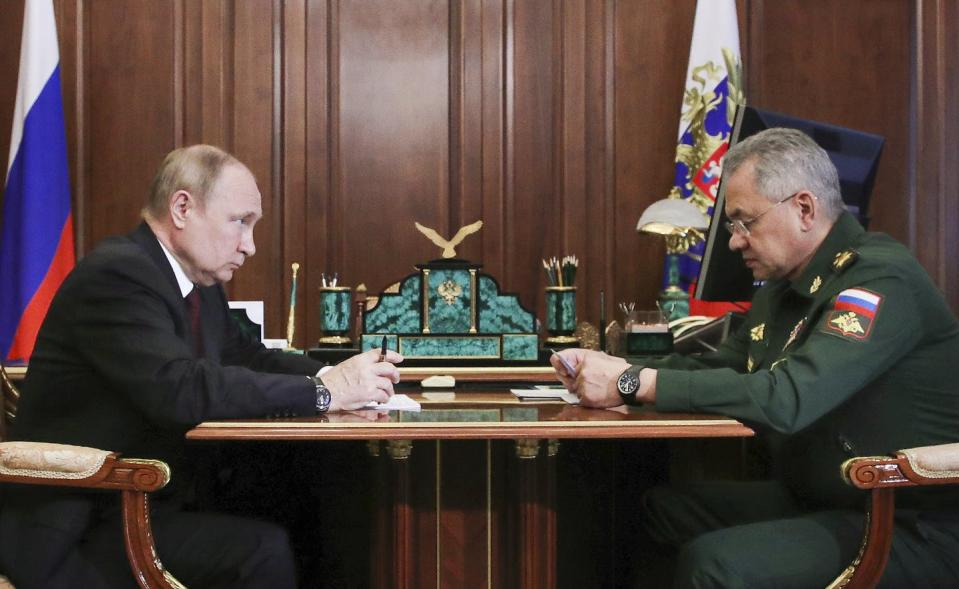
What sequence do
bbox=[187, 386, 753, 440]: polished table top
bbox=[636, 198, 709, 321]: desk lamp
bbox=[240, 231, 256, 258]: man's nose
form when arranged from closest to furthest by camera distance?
bbox=[187, 386, 753, 440]: polished table top → bbox=[240, 231, 256, 258]: man's nose → bbox=[636, 198, 709, 321]: desk lamp

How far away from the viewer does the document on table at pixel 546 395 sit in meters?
2.20

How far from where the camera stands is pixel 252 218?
2227 millimetres

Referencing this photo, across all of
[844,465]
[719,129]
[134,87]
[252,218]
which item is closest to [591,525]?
[844,465]

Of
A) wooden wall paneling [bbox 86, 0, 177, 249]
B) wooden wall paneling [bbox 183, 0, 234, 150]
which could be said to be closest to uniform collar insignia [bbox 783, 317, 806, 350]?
wooden wall paneling [bbox 183, 0, 234, 150]

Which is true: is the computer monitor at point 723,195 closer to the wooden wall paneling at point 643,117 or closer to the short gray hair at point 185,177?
the wooden wall paneling at point 643,117

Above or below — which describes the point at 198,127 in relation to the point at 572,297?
above

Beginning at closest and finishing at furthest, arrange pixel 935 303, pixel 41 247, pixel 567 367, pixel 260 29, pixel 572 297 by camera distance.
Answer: pixel 935 303
pixel 567 367
pixel 572 297
pixel 41 247
pixel 260 29

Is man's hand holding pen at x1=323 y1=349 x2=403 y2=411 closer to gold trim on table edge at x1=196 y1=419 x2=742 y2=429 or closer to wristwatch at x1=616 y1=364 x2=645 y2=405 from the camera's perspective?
gold trim on table edge at x1=196 y1=419 x2=742 y2=429

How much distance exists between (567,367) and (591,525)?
0.85m

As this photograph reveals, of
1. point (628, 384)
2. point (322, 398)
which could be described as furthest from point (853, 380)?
point (322, 398)

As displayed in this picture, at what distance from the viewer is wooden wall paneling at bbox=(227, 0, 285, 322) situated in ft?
13.5

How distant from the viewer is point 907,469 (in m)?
1.76

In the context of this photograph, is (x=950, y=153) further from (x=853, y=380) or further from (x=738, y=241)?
(x=853, y=380)

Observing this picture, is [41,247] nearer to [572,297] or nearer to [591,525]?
[572,297]
